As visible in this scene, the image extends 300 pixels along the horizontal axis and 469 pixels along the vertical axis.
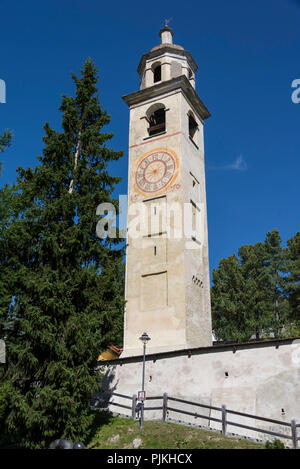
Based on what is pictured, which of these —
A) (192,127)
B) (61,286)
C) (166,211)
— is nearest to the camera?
(61,286)

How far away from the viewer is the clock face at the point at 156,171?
2605 centimetres

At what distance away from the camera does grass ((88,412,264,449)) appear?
41.6 ft

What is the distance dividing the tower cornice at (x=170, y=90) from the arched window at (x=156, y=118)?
0.88 metres

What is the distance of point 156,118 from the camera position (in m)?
30.7

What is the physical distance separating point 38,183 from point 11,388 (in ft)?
24.2

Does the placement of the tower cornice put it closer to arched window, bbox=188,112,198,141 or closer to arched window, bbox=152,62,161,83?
arched window, bbox=188,112,198,141

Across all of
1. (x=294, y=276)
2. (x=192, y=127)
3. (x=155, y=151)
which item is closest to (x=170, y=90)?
(x=192, y=127)

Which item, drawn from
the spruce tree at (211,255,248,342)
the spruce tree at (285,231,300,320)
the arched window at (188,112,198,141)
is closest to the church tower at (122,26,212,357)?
the arched window at (188,112,198,141)

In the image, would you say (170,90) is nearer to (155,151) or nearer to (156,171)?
(155,151)

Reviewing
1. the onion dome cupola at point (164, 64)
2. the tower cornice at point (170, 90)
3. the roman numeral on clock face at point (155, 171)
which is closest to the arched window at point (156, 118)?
the tower cornice at point (170, 90)

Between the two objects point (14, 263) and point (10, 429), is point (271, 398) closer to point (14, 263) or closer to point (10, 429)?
point (10, 429)

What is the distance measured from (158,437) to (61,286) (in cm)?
588

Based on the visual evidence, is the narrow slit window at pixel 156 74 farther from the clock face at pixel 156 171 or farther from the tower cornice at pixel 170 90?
the clock face at pixel 156 171
